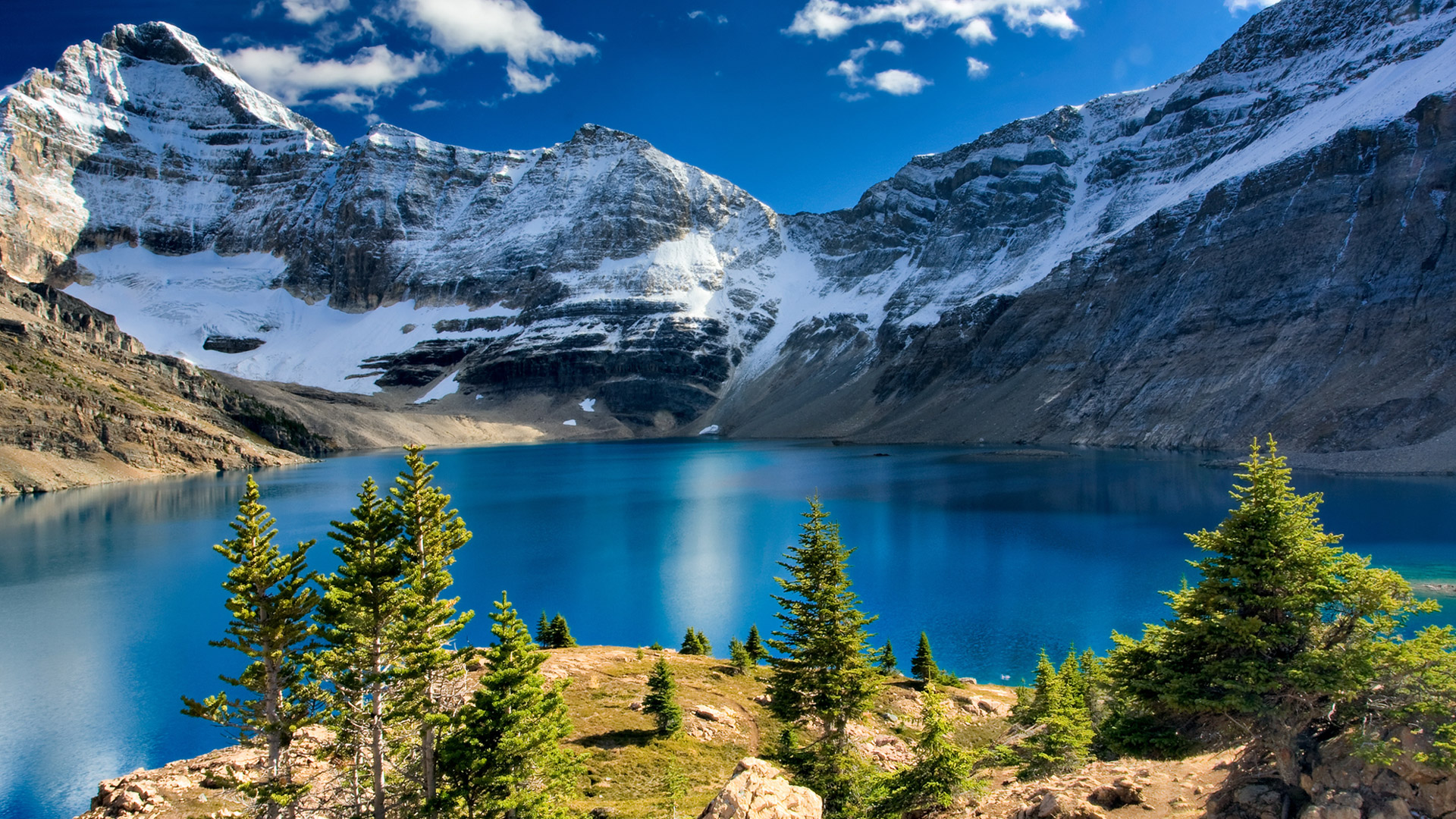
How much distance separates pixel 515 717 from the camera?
1430cm

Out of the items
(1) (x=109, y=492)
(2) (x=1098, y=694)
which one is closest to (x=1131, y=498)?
(2) (x=1098, y=694)

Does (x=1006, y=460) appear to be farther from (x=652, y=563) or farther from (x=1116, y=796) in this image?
(x=1116, y=796)

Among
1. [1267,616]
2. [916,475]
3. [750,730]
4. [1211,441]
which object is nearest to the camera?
[1267,616]

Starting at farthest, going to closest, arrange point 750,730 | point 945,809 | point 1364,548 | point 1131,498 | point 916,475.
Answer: point 916,475 < point 1131,498 < point 1364,548 < point 750,730 < point 945,809

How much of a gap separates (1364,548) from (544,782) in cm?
5414

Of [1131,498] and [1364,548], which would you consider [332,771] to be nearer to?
[1364,548]

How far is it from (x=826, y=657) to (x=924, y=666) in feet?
41.6

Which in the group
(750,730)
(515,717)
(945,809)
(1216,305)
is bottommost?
(750,730)

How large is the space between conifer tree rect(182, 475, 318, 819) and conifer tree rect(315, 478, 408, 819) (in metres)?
0.53

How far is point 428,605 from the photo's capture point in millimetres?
14883

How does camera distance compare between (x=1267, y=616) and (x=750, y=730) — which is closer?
(x=1267, y=616)

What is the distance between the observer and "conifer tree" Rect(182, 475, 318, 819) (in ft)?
46.4

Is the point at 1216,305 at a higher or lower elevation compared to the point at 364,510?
higher

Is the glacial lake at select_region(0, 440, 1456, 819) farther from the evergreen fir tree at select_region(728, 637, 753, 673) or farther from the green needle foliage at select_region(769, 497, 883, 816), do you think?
the green needle foliage at select_region(769, 497, 883, 816)
